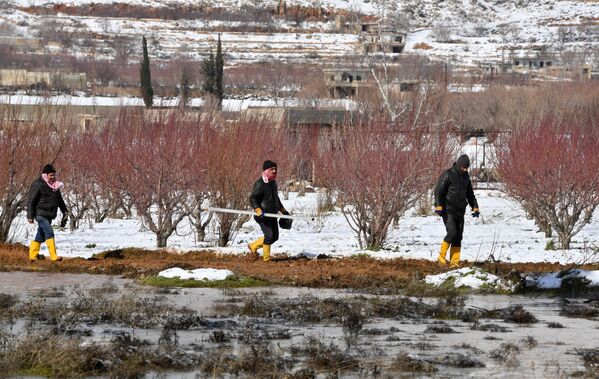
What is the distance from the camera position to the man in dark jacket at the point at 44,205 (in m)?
19.5

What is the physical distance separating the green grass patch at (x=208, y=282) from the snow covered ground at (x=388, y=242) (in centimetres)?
305

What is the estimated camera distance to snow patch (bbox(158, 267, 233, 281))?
1744 centimetres

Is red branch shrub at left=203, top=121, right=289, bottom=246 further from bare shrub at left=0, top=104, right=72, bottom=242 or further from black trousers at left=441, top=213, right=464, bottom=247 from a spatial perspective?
black trousers at left=441, top=213, right=464, bottom=247

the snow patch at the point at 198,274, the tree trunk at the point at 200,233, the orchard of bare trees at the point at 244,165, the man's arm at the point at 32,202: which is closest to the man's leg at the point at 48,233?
the man's arm at the point at 32,202

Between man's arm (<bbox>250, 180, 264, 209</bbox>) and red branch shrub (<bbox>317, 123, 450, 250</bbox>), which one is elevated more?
man's arm (<bbox>250, 180, 264, 209</bbox>)

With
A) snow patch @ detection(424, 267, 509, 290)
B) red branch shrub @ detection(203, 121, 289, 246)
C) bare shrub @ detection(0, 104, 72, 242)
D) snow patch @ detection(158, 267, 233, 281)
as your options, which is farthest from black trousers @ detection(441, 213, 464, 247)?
bare shrub @ detection(0, 104, 72, 242)

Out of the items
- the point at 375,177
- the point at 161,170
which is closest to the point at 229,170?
the point at 161,170

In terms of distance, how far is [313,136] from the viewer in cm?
4109

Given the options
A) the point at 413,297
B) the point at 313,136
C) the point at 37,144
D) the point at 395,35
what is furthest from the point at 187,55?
the point at 413,297

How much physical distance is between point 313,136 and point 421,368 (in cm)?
2983

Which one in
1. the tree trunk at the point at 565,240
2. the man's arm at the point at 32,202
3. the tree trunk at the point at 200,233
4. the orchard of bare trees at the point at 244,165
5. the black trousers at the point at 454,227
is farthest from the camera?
the tree trunk at the point at 200,233

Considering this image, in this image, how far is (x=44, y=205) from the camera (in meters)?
19.6

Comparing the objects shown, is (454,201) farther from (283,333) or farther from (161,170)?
(161,170)

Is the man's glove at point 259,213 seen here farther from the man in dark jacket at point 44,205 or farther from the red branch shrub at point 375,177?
the red branch shrub at point 375,177
